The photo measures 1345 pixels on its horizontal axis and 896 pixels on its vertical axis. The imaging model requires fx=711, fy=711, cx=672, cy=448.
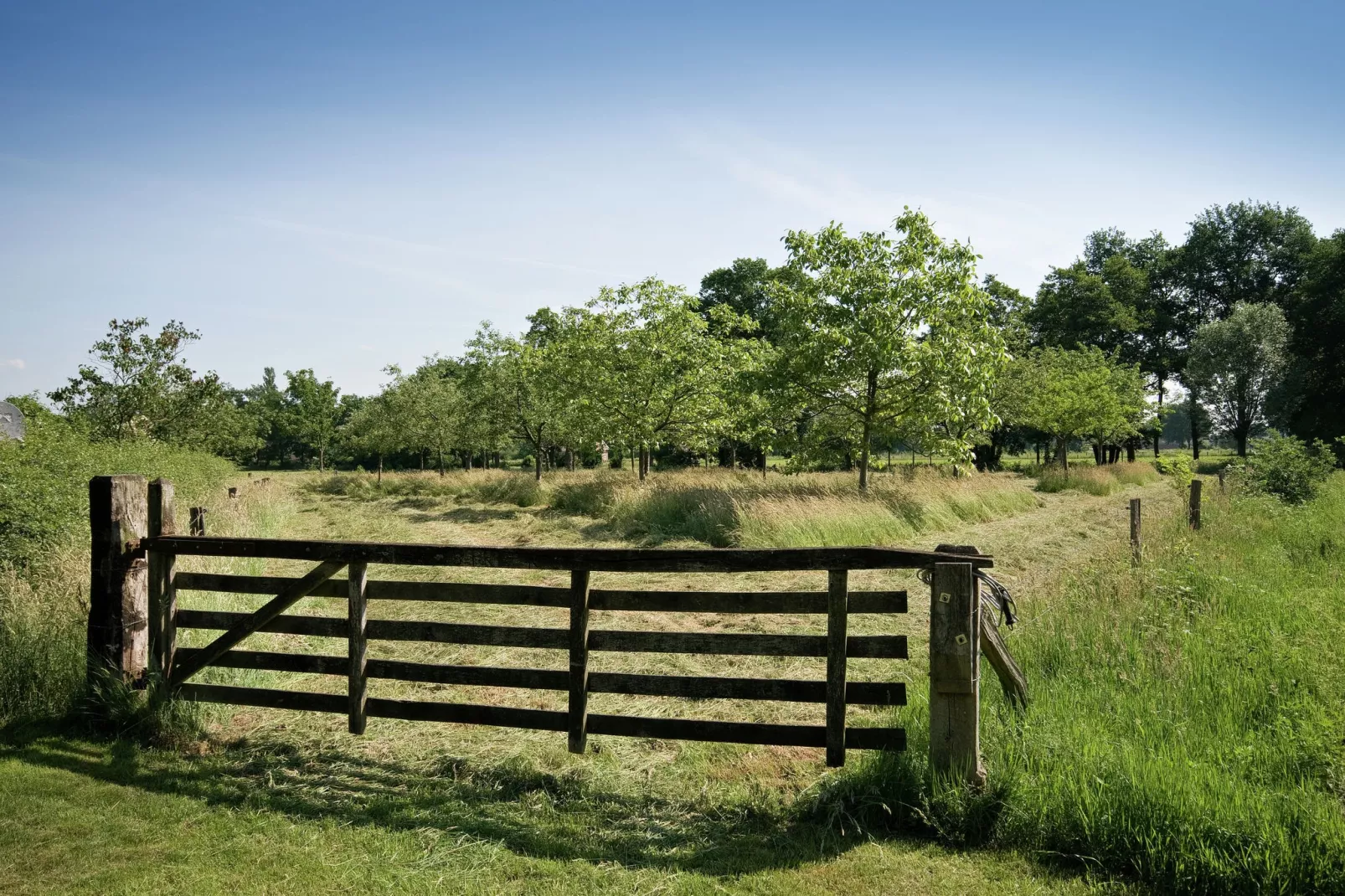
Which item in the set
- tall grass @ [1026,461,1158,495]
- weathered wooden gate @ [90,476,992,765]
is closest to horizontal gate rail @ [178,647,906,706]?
weathered wooden gate @ [90,476,992,765]

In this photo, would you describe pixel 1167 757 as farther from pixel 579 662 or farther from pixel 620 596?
pixel 579 662

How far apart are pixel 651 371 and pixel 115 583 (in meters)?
19.7

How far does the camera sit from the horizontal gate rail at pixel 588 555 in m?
4.47

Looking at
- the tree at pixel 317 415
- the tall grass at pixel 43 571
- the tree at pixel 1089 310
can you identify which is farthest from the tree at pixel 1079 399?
the tree at pixel 317 415

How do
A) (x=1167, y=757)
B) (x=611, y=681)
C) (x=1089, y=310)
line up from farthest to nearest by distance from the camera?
(x=1089, y=310)
(x=611, y=681)
(x=1167, y=757)

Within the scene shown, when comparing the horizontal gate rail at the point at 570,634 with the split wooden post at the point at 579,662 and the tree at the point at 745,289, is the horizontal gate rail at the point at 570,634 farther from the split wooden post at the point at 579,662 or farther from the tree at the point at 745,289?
the tree at the point at 745,289

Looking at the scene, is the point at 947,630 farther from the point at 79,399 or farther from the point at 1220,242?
the point at 1220,242

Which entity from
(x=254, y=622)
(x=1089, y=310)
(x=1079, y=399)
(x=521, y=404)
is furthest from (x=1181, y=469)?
(x=1089, y=310)

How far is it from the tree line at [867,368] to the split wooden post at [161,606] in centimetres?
1511

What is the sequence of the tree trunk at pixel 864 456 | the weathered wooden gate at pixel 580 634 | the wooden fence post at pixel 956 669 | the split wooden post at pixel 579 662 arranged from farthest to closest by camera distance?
the tree trunk at pixel 864 456
the split wooden post at pixel 579 662
the weathered wooden gate at pixel 580 634
the wooden fence post at pixel 956 669

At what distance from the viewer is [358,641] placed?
527 centimetres

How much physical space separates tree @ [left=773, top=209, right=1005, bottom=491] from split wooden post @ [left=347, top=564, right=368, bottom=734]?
14.7 metres

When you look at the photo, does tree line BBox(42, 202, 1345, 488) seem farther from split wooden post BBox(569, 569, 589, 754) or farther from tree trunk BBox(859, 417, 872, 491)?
split wooden post BBox(569, 569, 589, 754)

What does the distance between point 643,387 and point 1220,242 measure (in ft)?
206
